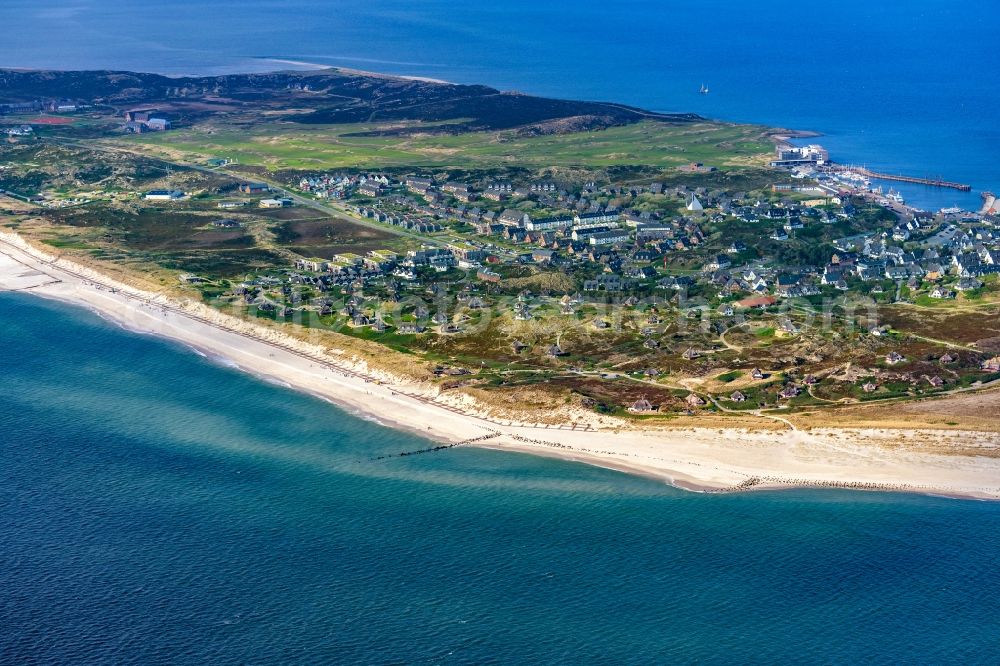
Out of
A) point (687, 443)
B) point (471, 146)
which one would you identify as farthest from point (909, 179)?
point (687, 443)

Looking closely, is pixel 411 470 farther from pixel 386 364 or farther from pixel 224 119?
pixel 224 119

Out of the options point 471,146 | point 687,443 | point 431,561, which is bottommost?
point 431,561

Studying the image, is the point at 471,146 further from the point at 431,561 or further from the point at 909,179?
the point at 431,561

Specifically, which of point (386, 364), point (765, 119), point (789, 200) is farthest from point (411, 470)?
point (765, 119)

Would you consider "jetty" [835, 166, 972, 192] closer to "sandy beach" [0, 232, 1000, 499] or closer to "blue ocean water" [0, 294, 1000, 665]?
"sandy beach" [0, 232, 1000, 499]

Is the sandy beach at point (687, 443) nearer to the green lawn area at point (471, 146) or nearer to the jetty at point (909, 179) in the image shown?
the green lawn area at point (471, 146)

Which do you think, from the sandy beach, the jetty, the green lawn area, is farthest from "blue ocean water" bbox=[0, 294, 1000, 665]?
the green lawn area
